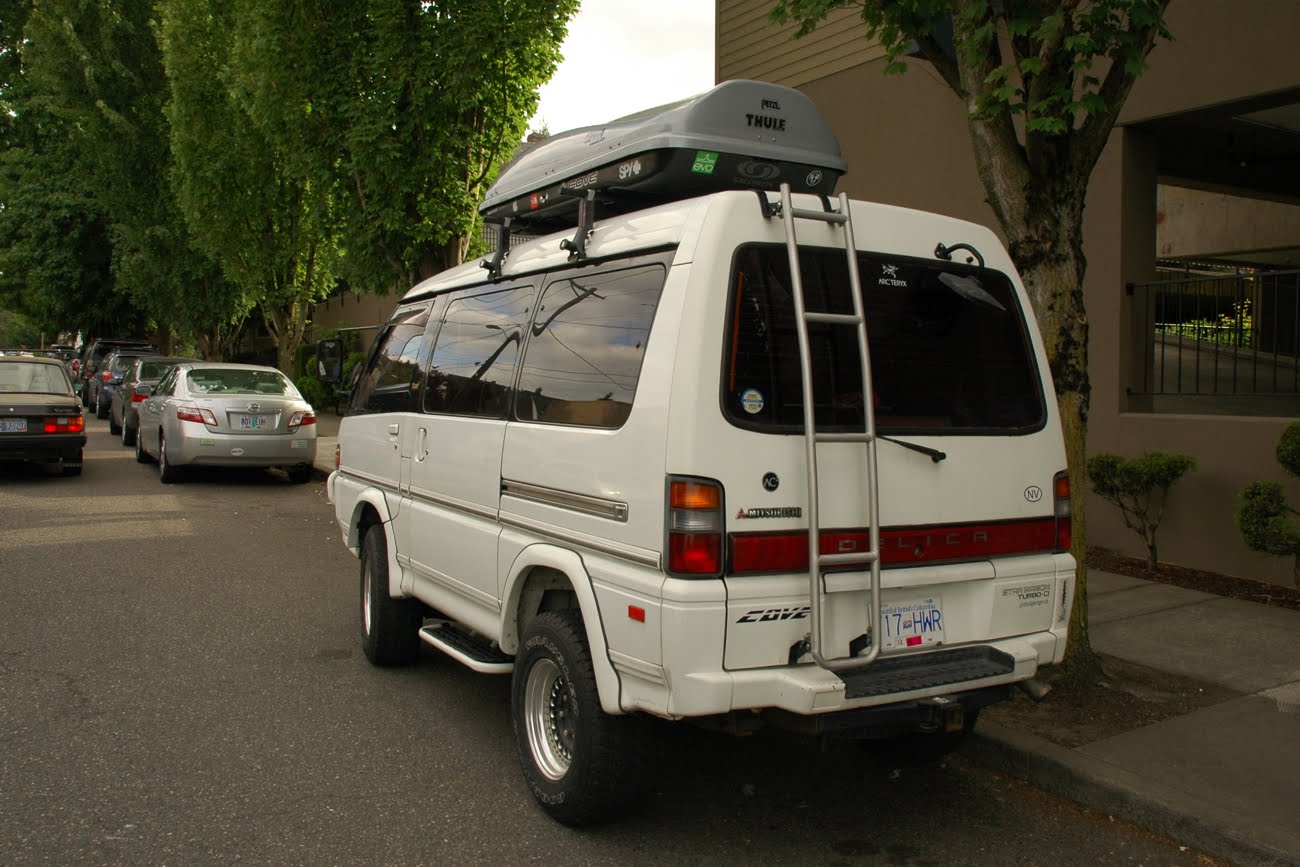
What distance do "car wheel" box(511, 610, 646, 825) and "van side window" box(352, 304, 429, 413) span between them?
6.79 ft

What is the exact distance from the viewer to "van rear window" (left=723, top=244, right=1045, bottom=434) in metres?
3.65

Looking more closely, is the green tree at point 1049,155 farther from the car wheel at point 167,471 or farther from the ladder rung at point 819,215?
the car wheel at point 167,471

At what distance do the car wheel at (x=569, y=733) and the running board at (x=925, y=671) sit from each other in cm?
81

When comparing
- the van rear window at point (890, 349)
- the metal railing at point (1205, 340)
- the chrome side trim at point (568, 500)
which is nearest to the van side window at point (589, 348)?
the chrome side trim at point (568, 500)

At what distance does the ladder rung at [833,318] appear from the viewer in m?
3.59

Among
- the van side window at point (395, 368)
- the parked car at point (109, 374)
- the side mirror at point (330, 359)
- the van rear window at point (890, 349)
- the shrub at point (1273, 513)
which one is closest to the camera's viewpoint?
the van rear window at point (890, 349)

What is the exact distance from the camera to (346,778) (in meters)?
4.50

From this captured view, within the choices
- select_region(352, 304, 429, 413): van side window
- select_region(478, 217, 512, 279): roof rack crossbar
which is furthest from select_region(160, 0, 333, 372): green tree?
select_region(478, 217, 512, 279): roof rack crossbar

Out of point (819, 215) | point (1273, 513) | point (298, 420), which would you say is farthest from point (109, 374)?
point (819, 215)

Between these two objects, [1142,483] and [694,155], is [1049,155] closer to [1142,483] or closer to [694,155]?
[694,155]

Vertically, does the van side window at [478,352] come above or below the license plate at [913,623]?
above

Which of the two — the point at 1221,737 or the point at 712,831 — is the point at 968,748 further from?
the point at 712,831

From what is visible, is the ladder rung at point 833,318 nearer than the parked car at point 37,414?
Yes

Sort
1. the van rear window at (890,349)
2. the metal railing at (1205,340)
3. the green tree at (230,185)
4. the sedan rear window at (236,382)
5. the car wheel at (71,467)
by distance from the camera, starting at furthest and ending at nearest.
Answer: the green tree at (230,185) < the car wheel at (71,467) < the sedan rear window at (236,382) < the metal railing at (1205,340) < the van rear window at (890,349)
